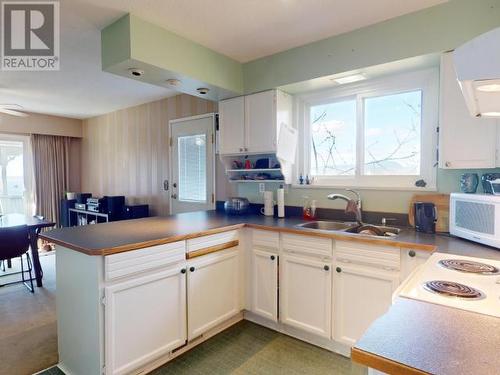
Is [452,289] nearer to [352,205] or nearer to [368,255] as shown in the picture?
[368,255]

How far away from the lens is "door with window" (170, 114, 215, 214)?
11.8ft

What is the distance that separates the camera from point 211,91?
2.81m

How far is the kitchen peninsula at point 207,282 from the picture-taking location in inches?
64.7

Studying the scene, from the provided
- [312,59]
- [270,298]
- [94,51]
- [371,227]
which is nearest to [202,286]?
[270,298]

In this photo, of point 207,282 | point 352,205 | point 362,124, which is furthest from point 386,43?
point 207,282

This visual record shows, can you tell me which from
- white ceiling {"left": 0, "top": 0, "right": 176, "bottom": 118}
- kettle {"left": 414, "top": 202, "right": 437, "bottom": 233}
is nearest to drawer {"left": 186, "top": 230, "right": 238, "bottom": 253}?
kettle {"left": 414, "top": 202, "right": 437, "bottom": 233}

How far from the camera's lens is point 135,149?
463cm

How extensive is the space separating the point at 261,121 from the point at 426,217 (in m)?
1.57

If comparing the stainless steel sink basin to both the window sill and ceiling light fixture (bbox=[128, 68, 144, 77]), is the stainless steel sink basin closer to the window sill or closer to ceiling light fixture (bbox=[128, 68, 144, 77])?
the window sill

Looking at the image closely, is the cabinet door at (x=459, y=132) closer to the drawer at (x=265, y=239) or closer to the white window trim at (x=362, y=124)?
the white window trim at (x=362, y=124)

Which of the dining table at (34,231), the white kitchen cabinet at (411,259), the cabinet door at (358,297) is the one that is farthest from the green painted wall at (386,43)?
the dining table at (34,231)

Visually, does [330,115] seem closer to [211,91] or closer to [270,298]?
[211,91]

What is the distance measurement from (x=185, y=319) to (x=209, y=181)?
1880 mm

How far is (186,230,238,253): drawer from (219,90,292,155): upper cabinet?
87 cm
